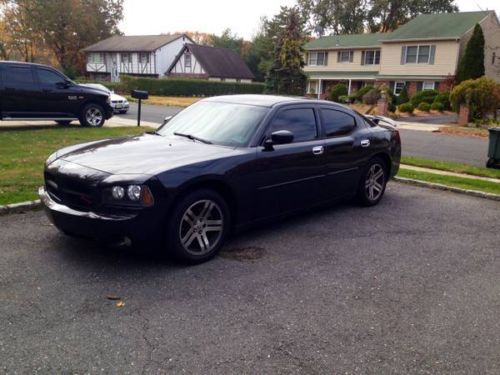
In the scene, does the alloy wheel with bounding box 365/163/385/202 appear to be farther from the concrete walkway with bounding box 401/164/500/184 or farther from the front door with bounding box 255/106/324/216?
the concrete walkway with bounding box 401/164/500/184

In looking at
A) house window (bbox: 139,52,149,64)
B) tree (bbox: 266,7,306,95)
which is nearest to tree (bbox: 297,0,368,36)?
house window (bbox: 139,52,149,64)

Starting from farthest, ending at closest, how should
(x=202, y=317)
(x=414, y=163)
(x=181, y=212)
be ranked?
(x=414, y=163)
(x=181, y=212)
(x=202, y=317)

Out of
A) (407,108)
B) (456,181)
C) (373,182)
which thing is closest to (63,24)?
(407,108)

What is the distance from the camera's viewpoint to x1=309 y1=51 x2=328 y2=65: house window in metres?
47.2

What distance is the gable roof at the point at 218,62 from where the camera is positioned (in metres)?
52.2

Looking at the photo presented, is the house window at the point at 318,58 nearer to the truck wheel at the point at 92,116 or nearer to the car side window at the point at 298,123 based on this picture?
the truck wheel at the point at 92,116

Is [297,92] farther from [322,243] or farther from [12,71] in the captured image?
[322,243]

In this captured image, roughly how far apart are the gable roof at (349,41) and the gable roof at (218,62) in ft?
33.0

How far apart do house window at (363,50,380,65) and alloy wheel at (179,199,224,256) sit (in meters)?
42.3

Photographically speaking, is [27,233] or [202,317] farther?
[27,233]

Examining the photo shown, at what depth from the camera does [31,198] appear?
245 inches

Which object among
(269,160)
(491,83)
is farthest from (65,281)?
(491,83)

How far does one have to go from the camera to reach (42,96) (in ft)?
43.0

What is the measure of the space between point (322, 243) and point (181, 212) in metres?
1.83
